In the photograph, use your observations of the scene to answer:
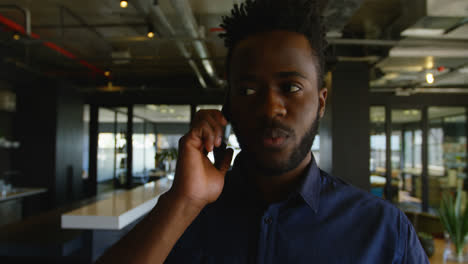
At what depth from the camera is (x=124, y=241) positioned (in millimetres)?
672

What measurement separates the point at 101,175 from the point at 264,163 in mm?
8235

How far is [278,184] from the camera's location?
0.87 metres

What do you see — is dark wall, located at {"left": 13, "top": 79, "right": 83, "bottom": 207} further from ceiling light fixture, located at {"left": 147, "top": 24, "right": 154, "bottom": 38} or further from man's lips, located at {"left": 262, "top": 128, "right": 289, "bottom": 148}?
man's lips, located at {"left": 262, "top": 128, "right": 289, "bottom": 148}

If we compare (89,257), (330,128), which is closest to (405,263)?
(89,257)

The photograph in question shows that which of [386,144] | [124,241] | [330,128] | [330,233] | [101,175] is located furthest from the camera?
[101,175]

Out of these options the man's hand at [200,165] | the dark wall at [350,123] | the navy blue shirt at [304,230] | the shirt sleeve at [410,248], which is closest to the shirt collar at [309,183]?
the navy blue shirt at [304,230]

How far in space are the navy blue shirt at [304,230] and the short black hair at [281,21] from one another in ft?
1.09

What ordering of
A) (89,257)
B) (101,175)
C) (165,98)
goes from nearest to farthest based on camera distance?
(89,257), (165,98), (101,175)

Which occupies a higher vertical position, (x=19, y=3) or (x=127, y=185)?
(x=19, y=3)

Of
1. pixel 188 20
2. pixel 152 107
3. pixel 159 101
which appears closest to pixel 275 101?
pixel 188 20

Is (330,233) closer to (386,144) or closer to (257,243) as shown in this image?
(257,243)

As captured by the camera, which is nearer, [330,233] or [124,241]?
[124,241]

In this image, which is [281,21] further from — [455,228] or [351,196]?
[455,228]

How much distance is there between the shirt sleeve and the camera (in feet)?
2.43
